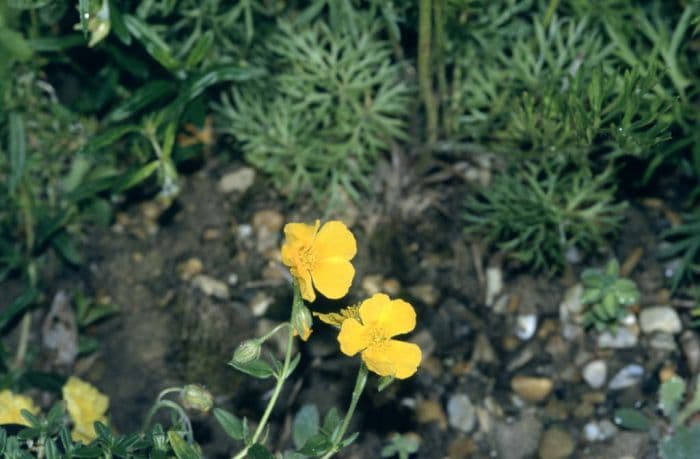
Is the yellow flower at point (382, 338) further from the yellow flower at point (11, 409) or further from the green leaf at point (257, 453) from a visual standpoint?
the yellow flower at point (11, 409)

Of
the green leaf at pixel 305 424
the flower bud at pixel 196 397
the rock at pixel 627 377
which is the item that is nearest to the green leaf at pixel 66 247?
the green leaf at pixel 305 424

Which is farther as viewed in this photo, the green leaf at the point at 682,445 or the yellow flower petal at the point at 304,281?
the green leaf at the point at 682,445

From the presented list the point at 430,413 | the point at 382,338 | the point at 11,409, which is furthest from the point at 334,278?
the point at 11,409

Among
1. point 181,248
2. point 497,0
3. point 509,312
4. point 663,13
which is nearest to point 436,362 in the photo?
point 509,312

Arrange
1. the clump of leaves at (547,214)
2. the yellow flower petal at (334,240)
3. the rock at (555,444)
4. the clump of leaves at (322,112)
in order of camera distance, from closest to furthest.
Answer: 1. the yellow flower petal at (334,240)
2. the rock at (555,444)
3. the clump of leaves at (547,214)
4. the clump of leaves at (322,112)

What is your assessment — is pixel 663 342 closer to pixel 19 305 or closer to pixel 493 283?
pixel 493 283

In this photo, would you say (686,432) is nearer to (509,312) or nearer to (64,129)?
(509,312)

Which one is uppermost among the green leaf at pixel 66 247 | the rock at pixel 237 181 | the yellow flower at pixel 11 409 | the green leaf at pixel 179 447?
the green leaf at pixel 179 447
